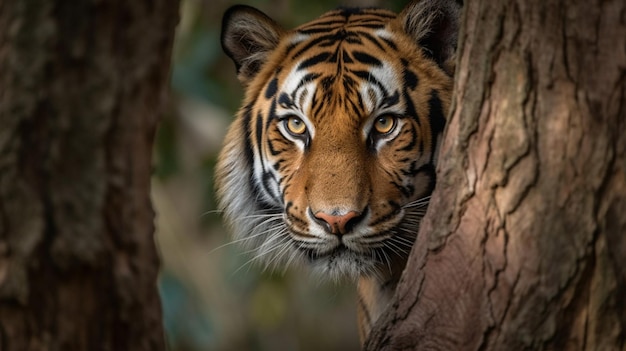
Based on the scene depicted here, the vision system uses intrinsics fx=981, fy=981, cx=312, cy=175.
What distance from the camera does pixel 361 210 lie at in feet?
9.06

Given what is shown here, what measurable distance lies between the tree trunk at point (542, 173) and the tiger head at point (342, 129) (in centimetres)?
72

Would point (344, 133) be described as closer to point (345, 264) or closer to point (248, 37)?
point (345, 264)

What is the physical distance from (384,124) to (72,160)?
1.44 metres

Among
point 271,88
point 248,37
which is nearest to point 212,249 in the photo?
point 248,37

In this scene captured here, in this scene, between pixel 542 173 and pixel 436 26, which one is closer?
pixel 542 173

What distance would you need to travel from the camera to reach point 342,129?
2848 mm

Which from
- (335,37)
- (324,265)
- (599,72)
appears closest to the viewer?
(599,72)

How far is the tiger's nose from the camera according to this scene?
275 cm

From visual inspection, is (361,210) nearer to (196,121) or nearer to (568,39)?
(568,39)

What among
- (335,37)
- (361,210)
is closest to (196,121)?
(335,37)

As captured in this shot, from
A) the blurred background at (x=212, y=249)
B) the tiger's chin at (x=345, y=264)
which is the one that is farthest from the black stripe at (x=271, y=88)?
the blurred background at (x=212, y=249)

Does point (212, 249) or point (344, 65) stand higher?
point (344, 65)

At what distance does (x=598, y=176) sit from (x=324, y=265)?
1204mm

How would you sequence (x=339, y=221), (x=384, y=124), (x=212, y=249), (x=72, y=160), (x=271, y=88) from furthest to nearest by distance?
(x=212, y=249)
(x=271, y=88)
(x=384, y=124)
(x=339, y=221)
(x=72, y=160)
